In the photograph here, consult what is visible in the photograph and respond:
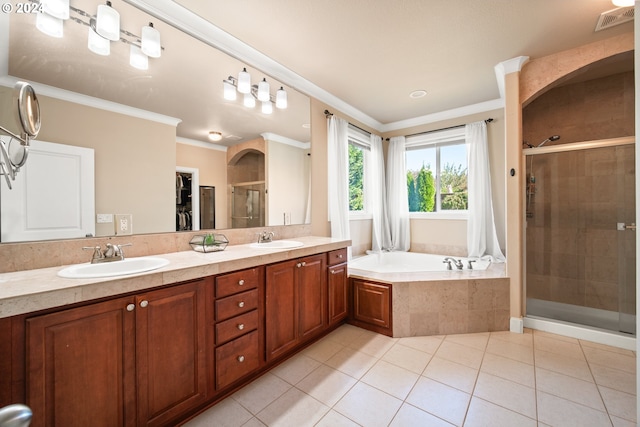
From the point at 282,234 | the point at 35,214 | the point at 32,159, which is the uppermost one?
the point at 32,159

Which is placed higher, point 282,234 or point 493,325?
point 282,234

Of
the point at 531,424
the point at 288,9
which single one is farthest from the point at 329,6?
the point at 531,424

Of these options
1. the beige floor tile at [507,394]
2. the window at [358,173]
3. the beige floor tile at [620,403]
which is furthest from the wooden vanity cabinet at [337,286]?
the beige floor tile at [620,403]

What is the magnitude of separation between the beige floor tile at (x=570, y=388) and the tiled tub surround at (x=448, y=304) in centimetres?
65

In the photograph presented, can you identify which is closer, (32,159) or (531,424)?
(32,159)

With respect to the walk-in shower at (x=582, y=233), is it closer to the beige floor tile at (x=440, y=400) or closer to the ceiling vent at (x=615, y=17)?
the ceiling vent at (x=615, y=17)

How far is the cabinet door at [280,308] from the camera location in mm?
1848

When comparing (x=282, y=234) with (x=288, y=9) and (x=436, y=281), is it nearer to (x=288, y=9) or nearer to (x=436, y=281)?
(x=436, y=281)

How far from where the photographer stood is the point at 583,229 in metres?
2.85

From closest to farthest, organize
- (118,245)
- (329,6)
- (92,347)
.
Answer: (92,347), (118,245), (329,6)

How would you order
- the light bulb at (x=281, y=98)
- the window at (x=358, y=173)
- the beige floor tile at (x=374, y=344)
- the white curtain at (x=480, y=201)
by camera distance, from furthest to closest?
the window at (x=358, y=173) → the white curtain at (x=480, y=201) → the light bulb at (x=281, y=98) → the beige floor tile at (x=374, y=344)

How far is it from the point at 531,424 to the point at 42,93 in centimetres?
320

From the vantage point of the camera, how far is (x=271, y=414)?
1521 millimetres

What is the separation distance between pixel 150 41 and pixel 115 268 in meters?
1.47
